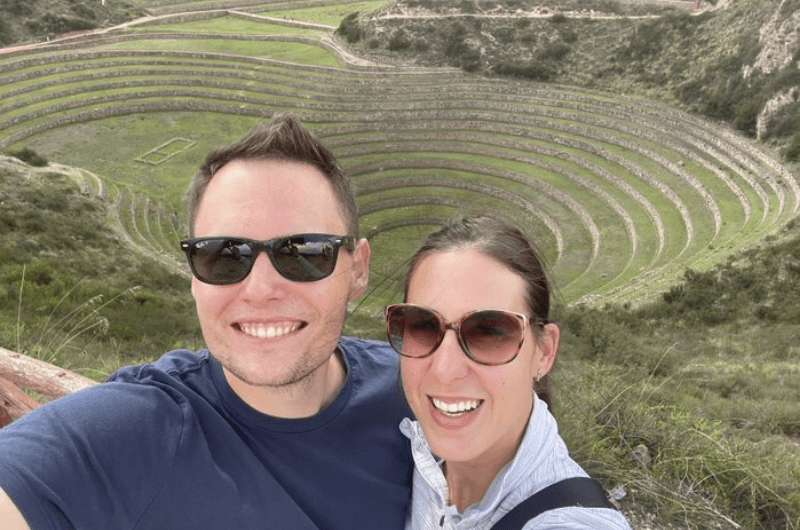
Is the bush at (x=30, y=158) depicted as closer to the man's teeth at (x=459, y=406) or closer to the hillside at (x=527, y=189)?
the hillside at (x=527, y=189)

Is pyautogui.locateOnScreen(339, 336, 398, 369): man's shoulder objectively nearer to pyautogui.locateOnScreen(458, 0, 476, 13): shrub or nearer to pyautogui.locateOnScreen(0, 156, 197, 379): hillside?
pyautogui.locateOnScreen(0, 156, 197, 379): hillside

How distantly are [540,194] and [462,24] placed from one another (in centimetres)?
1824

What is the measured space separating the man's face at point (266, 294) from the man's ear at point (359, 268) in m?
0.27

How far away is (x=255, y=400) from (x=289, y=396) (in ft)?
0.49

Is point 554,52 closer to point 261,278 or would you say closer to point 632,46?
point 632,46

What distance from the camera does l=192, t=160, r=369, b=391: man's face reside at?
267 centimetres

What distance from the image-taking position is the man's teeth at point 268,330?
2.70m

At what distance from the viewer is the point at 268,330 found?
2707 mm

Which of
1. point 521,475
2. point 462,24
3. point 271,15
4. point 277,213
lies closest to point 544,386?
point 521,475

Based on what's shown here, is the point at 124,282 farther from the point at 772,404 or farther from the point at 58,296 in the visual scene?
the point at 772,404

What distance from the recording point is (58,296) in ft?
37.5

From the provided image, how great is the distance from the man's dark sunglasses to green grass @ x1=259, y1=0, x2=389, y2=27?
181 ft

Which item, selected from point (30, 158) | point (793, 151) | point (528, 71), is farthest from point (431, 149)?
point (30, 158)

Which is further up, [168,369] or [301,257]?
[301,257]
